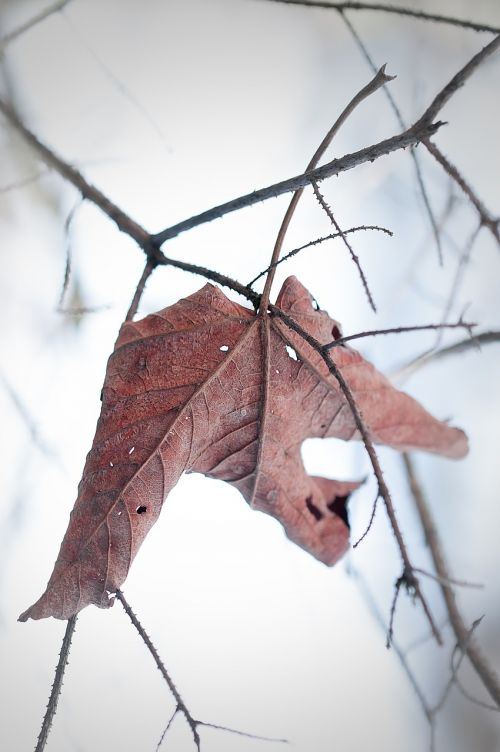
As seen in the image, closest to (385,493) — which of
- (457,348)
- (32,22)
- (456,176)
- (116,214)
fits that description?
(456,176)

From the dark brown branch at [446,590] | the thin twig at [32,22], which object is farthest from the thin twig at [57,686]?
the thin twig at [32,22]

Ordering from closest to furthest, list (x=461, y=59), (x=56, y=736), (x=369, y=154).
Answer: (x=369, y=154) → (x=56, y=736) → (x=461, y=59)

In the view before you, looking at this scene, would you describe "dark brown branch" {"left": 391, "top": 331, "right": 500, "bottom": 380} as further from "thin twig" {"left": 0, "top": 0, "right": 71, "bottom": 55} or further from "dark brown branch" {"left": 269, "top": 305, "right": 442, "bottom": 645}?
"thin twig" {"left": 0, "top": 0, "right": 71, "bottom": 55}

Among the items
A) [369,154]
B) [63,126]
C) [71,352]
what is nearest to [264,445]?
[369,154]

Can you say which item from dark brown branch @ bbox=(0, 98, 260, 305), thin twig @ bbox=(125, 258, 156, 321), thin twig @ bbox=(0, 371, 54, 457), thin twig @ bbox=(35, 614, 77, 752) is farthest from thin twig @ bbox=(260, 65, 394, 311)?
thin twig @ bbox=(0, 371, 54, 457)

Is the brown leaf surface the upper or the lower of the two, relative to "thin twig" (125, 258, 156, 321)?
lower

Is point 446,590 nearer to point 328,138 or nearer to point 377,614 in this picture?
point 377,614

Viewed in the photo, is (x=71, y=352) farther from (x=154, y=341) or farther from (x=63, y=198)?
(x=154, y=341)
